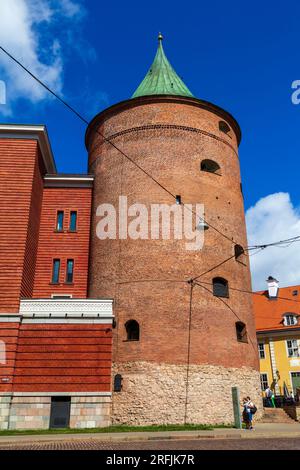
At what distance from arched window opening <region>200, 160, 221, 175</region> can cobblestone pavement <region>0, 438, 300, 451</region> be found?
1468 cm

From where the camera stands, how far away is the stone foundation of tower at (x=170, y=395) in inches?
759

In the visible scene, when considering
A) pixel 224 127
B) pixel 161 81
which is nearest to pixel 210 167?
pixel 224 127

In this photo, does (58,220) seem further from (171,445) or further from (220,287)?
(171,445)

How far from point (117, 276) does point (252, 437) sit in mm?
9828

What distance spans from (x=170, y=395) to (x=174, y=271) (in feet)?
18.4

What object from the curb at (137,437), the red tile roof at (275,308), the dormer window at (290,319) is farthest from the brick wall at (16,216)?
the dormer window at (290,319)

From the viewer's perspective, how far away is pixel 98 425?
18547mm

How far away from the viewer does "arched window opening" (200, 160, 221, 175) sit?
24.8 m

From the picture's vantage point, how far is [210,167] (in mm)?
25312

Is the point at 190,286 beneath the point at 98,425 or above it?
above
